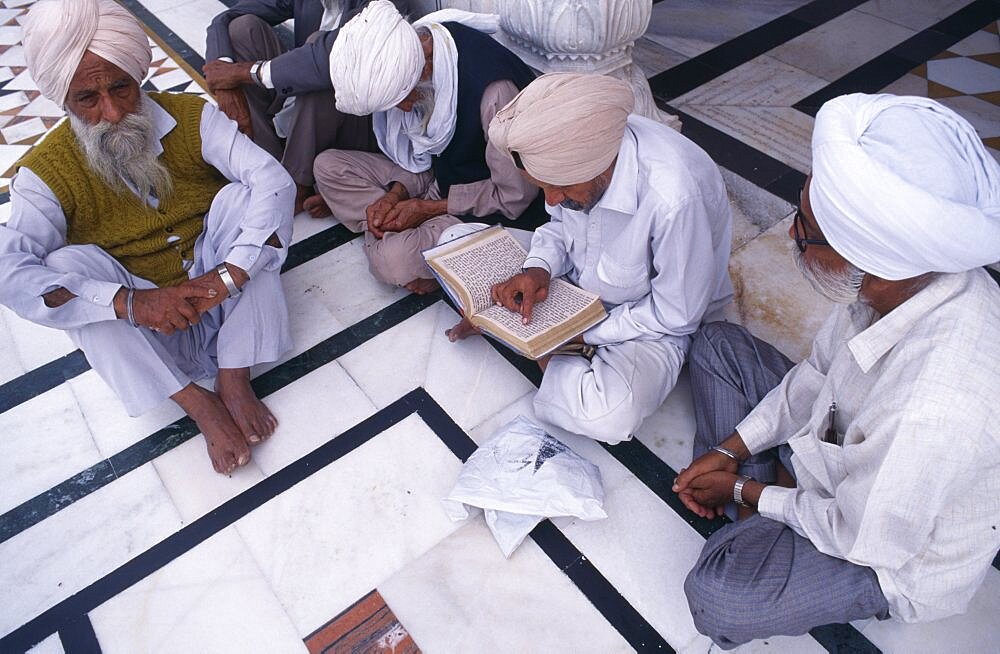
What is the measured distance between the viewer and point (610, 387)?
1.78 metres

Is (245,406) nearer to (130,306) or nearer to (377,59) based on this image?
(130,306)

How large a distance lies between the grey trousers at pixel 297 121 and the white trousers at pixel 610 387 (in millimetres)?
1278

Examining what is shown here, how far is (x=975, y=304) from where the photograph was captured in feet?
3.60

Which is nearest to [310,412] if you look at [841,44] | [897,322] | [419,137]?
[419,137]

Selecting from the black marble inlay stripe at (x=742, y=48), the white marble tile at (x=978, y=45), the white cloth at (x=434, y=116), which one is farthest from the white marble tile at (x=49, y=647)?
the white marble tile at (x=978, y=45)

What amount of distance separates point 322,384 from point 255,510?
44cm

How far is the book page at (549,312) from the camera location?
1.81 m

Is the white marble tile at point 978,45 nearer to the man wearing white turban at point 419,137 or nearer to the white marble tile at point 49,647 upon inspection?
the man wearing white turban at point 419,137

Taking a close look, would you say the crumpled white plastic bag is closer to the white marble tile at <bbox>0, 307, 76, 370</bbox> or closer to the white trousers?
the white trousers

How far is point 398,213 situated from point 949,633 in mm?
1866

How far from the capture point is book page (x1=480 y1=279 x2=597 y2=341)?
1810 mm

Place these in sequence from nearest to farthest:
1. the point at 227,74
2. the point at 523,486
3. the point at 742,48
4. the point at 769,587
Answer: the point at 769,587 < the point at 523,486 < the point at 227,74 < the point at 742,48

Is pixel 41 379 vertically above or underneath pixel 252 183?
underneath

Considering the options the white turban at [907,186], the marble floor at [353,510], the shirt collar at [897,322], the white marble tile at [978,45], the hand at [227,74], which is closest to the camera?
the white turban at [907,186]
